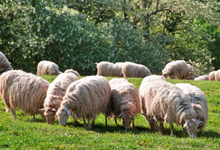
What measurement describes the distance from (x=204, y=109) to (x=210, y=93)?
223 inches

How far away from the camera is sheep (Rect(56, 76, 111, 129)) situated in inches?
391

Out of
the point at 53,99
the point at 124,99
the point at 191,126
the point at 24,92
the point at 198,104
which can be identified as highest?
the point at 24,92

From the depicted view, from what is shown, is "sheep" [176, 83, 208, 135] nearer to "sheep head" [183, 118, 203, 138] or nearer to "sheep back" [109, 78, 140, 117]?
"sheep head" [183, 118, 203, 138]

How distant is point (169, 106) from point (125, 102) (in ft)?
5.15

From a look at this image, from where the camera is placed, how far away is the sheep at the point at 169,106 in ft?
30.8

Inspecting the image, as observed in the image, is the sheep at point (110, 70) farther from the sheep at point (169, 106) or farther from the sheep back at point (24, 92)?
the sheep at point (169, 106)

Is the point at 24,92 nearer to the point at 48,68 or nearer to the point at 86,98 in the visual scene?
the point at 86,98

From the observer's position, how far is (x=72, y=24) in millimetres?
26172

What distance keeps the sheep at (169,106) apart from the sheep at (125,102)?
19.0 inches

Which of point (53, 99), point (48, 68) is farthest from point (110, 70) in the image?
point (53, 99)

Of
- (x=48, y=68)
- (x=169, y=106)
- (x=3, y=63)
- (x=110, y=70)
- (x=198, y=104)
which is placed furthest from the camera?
(x=110, y=70)

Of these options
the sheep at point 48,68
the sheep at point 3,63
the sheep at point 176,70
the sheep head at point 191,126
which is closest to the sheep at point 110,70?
the sheep at point 176,70

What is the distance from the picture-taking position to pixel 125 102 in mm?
10617

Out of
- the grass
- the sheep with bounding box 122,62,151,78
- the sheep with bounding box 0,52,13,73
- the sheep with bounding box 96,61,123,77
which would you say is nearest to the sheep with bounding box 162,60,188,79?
the sheep with bounding box 122,62,151,78
